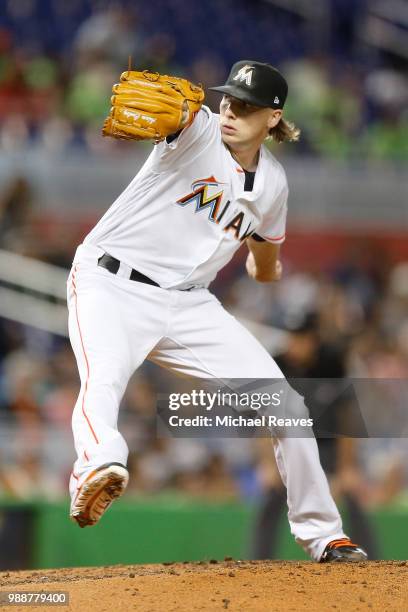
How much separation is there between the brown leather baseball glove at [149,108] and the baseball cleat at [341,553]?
6.13ft

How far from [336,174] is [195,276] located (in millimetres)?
6835

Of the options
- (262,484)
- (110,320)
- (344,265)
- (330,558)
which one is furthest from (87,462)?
(344,265)

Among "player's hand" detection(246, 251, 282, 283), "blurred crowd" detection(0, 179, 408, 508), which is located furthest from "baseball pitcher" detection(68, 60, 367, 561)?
"blurred crowd" detection(0, 179, 408, 508)

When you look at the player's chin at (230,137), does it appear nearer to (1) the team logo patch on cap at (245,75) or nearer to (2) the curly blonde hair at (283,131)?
(1) the team logo patch on cap at (245,75)

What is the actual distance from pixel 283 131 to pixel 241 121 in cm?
31

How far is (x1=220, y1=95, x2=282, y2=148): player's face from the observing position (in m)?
4.22

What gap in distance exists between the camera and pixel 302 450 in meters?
4.29

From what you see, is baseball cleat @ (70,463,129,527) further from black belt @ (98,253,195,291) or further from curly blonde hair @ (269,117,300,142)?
curly blonde hair @ (269,117,300,142)

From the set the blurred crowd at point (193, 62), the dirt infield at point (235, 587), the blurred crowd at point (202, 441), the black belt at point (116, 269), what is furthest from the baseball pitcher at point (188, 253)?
the blurred crowd at point (193, 62)

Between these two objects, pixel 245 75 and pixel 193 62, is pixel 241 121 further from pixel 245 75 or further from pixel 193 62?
pixel 193 62

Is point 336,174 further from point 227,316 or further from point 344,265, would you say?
point 227,316

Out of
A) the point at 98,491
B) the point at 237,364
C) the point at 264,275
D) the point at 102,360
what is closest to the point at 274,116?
the point at 264,275

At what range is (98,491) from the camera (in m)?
3.56

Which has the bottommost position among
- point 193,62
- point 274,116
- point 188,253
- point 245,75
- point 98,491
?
point 98,491
